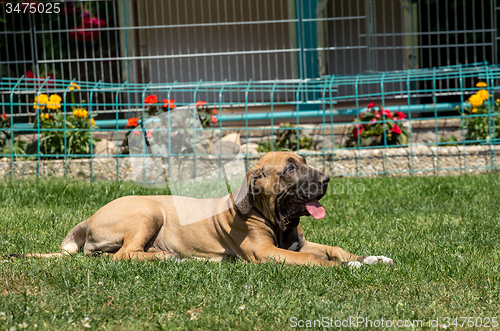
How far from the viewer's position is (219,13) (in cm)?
1052

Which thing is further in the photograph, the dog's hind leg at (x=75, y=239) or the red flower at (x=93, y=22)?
the red flower at (x=93, y=22)

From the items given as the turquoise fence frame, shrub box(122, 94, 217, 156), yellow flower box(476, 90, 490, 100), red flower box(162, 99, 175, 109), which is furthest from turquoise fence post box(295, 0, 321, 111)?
yellow flower box(476, 90, 490, 100)

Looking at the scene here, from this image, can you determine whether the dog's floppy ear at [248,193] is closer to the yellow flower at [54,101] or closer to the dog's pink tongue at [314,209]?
the dog's pink tongue at [314,209]

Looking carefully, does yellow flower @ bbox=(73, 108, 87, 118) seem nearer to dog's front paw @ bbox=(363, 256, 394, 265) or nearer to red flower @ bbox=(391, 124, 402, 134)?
red flower @ bbox=(391, 124, 402, 134)

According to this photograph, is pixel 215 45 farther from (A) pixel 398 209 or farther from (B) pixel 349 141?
(A) pixel 398 209

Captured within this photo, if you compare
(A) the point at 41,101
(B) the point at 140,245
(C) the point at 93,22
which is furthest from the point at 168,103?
(B) the point at 140,245

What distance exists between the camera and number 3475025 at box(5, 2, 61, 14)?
967 cm

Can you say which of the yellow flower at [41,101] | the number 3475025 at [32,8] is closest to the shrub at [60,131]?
the yellow flower at [41,101]

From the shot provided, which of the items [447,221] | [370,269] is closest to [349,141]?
[447,221]

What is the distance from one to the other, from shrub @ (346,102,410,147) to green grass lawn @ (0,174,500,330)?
311 centimetres

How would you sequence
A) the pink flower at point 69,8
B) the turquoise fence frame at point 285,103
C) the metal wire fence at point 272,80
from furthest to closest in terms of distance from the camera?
the pink flower at point 69,8 → the metal wire fence at point 272,80 → the turquoise fence frame at point 285,103

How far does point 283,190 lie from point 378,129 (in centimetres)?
490

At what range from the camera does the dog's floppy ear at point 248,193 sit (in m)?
3.74

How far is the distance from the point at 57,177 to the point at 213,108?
2.93 meters
